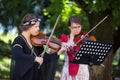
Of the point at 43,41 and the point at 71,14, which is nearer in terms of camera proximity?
the point at 43,41

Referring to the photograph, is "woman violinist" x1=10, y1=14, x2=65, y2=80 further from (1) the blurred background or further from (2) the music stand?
(1) the blurred background

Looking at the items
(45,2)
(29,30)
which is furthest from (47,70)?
(45,2)

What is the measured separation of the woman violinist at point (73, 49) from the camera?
6434 mm

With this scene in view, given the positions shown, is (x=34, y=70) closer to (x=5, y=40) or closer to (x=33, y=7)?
(x=33, y=7)

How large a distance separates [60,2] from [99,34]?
1209mm

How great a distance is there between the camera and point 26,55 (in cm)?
560

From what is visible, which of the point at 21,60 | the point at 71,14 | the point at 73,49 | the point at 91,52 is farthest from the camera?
the point at 71,14

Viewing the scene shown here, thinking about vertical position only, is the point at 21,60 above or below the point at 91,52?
below

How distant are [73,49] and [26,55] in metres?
1.03

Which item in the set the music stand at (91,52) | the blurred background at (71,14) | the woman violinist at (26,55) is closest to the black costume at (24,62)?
the woman violinist at (26,55)

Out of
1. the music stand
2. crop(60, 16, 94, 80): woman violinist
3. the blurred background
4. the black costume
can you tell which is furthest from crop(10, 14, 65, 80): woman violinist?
the blurred background

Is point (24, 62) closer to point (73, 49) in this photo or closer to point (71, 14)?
point (73, 49)

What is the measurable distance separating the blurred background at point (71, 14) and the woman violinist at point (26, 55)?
320 centimetres

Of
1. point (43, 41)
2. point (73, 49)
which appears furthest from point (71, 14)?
point (43, 41)
